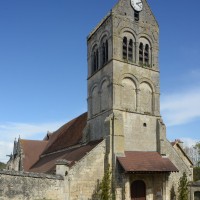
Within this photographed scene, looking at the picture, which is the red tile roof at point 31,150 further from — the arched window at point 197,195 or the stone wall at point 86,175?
the arched window at point 197,195

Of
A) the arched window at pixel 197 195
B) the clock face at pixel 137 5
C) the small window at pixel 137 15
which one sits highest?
the clock face at pixel 137 5

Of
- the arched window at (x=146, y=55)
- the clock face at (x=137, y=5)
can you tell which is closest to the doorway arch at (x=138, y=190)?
the arched window at (x=146, y=55)

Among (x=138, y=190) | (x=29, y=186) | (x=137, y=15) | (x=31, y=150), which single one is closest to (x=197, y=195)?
(x=138, y=190)

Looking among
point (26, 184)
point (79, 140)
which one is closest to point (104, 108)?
point (79, 140)

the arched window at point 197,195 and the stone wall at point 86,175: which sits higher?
the stone wall at point 86,175

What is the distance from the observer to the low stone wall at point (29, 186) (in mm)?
19016

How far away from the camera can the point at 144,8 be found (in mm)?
26703

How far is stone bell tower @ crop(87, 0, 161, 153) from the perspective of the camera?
76.8 ft

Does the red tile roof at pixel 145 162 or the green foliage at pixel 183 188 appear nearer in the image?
the red tile roof at pixel 145 162

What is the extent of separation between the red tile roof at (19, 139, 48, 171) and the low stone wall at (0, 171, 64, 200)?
14.0m

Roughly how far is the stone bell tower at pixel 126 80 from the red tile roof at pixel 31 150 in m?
11.7

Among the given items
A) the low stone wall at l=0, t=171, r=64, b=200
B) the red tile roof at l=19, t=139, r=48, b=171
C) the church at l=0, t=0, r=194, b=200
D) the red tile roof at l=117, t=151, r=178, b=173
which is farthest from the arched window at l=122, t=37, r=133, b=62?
the red tile roof at l=19, t=139, r=48, b=171

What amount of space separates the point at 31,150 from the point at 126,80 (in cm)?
1749

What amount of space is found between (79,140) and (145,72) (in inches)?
319
